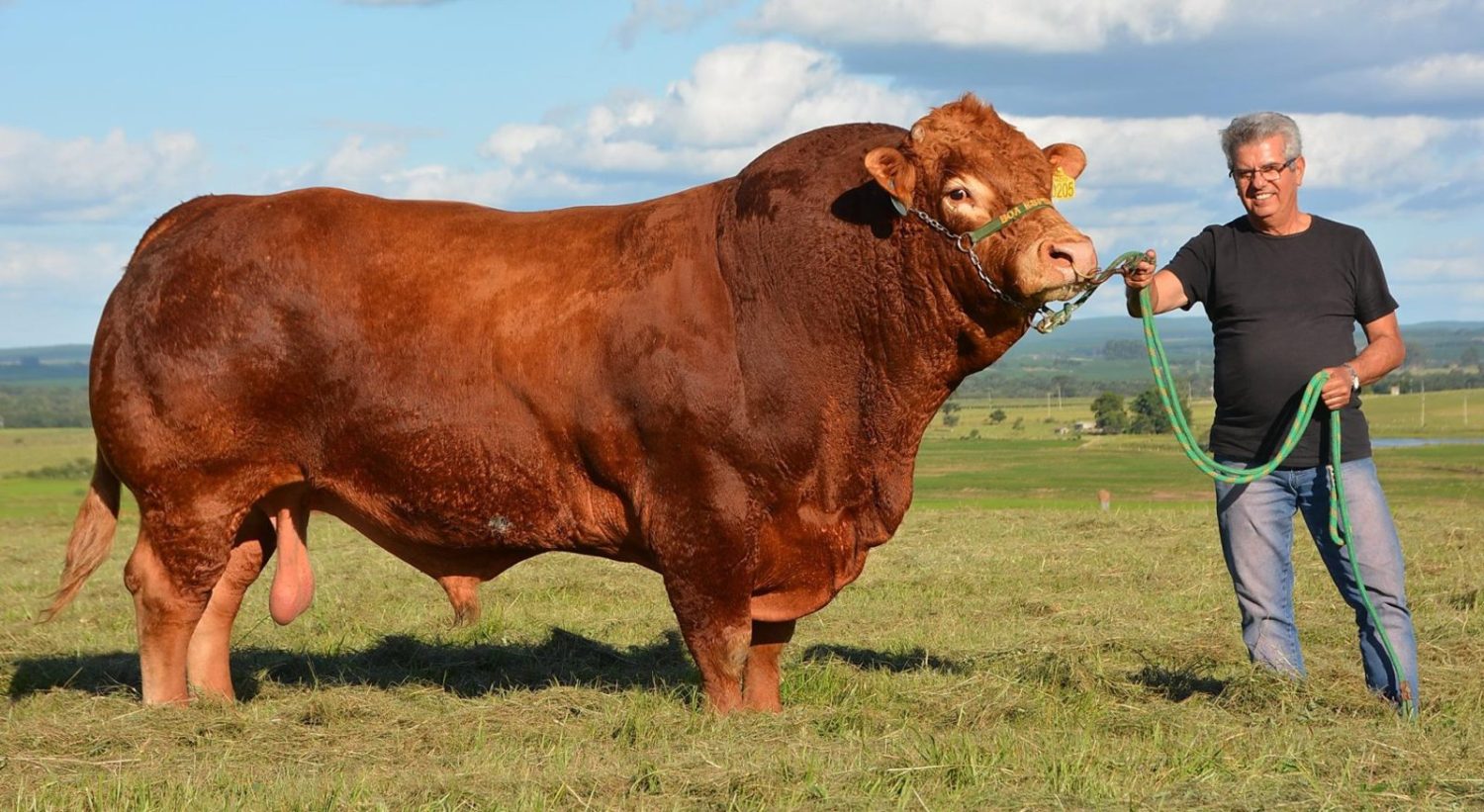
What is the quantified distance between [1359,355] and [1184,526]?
8607mm

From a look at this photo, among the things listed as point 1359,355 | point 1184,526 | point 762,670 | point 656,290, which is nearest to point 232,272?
point 656,290

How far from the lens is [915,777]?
4652 millimetres

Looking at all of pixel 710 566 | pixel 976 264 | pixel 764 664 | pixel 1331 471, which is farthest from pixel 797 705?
pixel 1331 471

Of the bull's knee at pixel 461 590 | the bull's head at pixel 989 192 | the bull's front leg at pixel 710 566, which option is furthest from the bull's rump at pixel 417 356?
the bull's head at pixel 989 192

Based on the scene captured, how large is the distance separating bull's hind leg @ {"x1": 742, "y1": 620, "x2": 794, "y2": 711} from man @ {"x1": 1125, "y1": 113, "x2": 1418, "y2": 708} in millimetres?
1821

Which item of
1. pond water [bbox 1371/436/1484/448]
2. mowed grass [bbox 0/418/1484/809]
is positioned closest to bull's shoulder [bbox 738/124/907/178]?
mowed grass [bbox 0/418/1484/809]

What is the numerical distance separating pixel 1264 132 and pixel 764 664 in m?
2.81

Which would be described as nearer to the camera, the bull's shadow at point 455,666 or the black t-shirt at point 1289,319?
the black t-shirt at point 1289,319

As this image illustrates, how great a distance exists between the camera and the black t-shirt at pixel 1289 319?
5.80 metres

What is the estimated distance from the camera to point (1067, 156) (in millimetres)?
6043

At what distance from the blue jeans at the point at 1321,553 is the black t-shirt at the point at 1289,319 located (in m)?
0.12

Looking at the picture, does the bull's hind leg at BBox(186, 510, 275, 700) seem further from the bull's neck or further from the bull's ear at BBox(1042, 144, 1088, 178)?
the bull's ear at BBox(1042, 144, 1088, 178)

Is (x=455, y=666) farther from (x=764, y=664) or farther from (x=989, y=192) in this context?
(x=989, y=192)

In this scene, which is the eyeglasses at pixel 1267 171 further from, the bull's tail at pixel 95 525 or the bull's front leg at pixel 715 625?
the bull's tail at pixel 95 525
